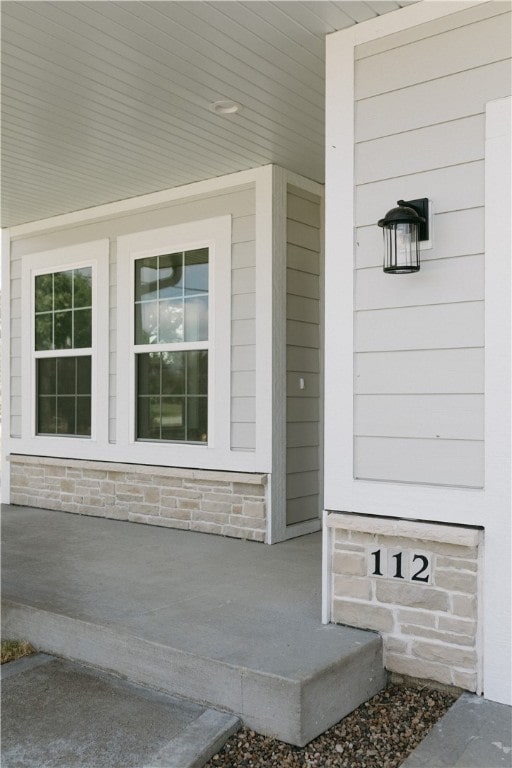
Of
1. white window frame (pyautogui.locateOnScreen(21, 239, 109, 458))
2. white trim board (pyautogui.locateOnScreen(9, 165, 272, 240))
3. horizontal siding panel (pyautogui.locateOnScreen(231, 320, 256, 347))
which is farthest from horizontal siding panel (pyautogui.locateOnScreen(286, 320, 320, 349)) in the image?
white window frame (pyautogui.locateOnScreen(21, 239, 109, 458))

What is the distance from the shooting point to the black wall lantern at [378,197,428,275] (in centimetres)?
275

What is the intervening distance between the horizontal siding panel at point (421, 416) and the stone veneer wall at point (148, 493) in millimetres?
1937

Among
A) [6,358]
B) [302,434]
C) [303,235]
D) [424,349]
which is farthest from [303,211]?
[6,358]

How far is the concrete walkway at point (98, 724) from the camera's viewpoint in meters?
2.25

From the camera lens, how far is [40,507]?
6.23 meters

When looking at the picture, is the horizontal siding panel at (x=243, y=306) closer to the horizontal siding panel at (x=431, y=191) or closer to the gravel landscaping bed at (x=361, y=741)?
the horizontal siding panel at (x=431, y=191)

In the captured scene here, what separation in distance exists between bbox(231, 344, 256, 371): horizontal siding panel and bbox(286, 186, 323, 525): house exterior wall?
264mm

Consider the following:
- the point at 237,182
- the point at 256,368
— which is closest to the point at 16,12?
the point at 237,182

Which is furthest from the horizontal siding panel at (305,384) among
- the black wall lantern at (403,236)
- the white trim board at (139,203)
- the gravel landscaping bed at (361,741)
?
the gravel landscaping bed at (361,741)

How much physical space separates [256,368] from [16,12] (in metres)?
2.68

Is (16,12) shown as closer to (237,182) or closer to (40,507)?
(237,182)

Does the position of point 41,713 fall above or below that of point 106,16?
below

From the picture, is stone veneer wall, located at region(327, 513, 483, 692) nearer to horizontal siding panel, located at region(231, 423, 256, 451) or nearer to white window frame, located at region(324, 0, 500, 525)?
white window frame, located at region(324, 0, 500, 525)

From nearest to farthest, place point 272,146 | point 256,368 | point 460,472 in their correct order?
1. point 460,472
2. point 272,146
3. point 256,368
